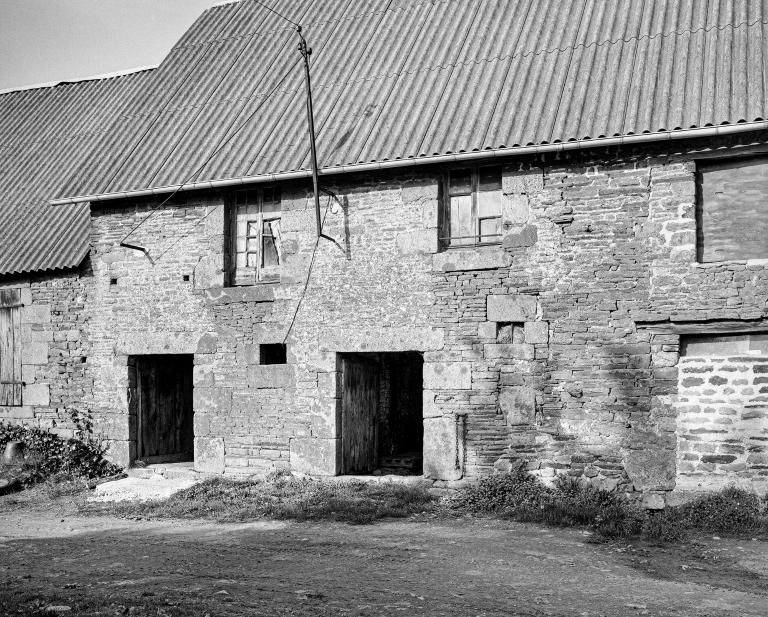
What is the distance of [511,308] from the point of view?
34.6ft

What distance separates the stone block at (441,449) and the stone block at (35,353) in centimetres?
633

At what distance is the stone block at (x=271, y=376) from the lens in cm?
1170

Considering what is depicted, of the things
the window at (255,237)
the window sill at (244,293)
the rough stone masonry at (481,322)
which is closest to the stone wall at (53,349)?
the rough stone masonry at (481,322)

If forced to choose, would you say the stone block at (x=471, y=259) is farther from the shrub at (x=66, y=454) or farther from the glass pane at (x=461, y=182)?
the shrub at (x=66, y=454)

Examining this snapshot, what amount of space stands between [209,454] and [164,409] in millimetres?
1699

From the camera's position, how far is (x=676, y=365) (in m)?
9.79

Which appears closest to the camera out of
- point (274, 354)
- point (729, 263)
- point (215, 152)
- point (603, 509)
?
point (603, 509)

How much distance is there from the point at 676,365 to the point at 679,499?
1.39 m

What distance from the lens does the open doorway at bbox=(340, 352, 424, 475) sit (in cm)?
1175

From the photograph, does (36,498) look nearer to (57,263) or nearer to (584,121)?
(57,263)

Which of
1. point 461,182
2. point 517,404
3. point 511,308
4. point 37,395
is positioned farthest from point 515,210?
point 37,395

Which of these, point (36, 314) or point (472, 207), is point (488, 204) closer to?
point (472, 207)

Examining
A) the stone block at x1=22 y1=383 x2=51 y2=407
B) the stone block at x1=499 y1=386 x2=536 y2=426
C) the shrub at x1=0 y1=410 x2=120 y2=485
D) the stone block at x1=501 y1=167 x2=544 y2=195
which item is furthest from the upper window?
the stone block at x1=22 y1=383 x2=51 y2=407

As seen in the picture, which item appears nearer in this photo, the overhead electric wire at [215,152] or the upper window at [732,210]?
the upper window at [732,210]
